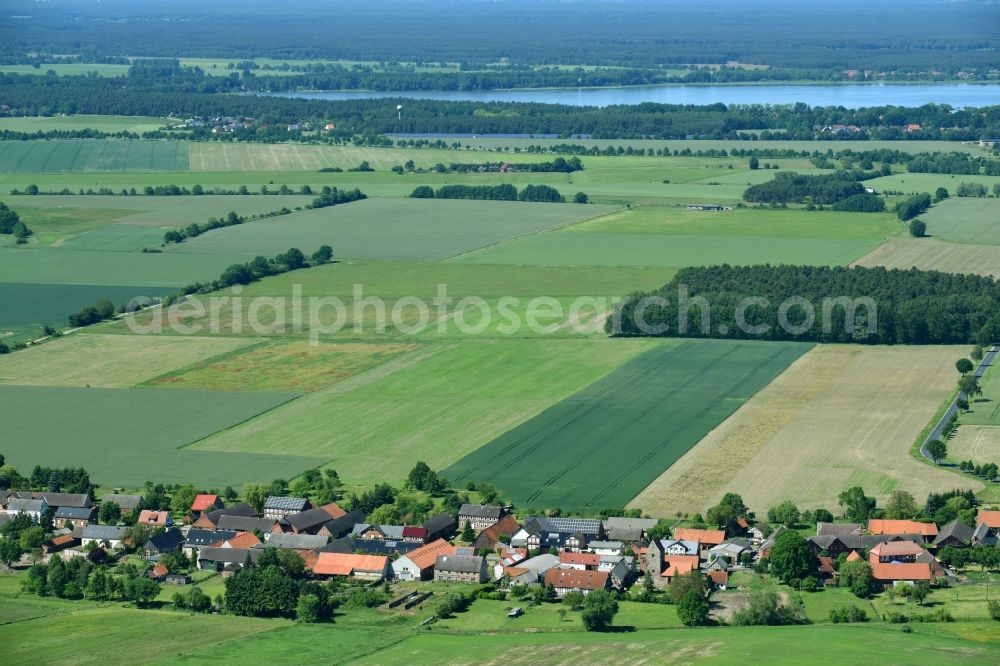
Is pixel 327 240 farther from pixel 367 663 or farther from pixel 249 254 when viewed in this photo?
pixel 367 663

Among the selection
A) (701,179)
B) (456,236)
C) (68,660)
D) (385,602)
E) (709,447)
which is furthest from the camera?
(701,179)

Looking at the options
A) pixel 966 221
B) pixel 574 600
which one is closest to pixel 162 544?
pixel 574 600

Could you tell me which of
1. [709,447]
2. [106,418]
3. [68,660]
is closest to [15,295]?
[106,418]

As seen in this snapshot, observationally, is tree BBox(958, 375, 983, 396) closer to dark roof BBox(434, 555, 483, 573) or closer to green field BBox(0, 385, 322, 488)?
green field BBox(0, 385, 322, 488)

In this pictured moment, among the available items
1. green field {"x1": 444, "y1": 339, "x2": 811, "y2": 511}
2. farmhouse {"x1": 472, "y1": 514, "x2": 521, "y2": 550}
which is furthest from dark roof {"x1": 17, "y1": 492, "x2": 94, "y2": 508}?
farmhouse {"x1": 472, "y1": 514, "x2": 521, "y2": 550}

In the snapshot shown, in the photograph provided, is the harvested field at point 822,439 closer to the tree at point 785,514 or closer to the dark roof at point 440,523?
the tree at point 785,514
